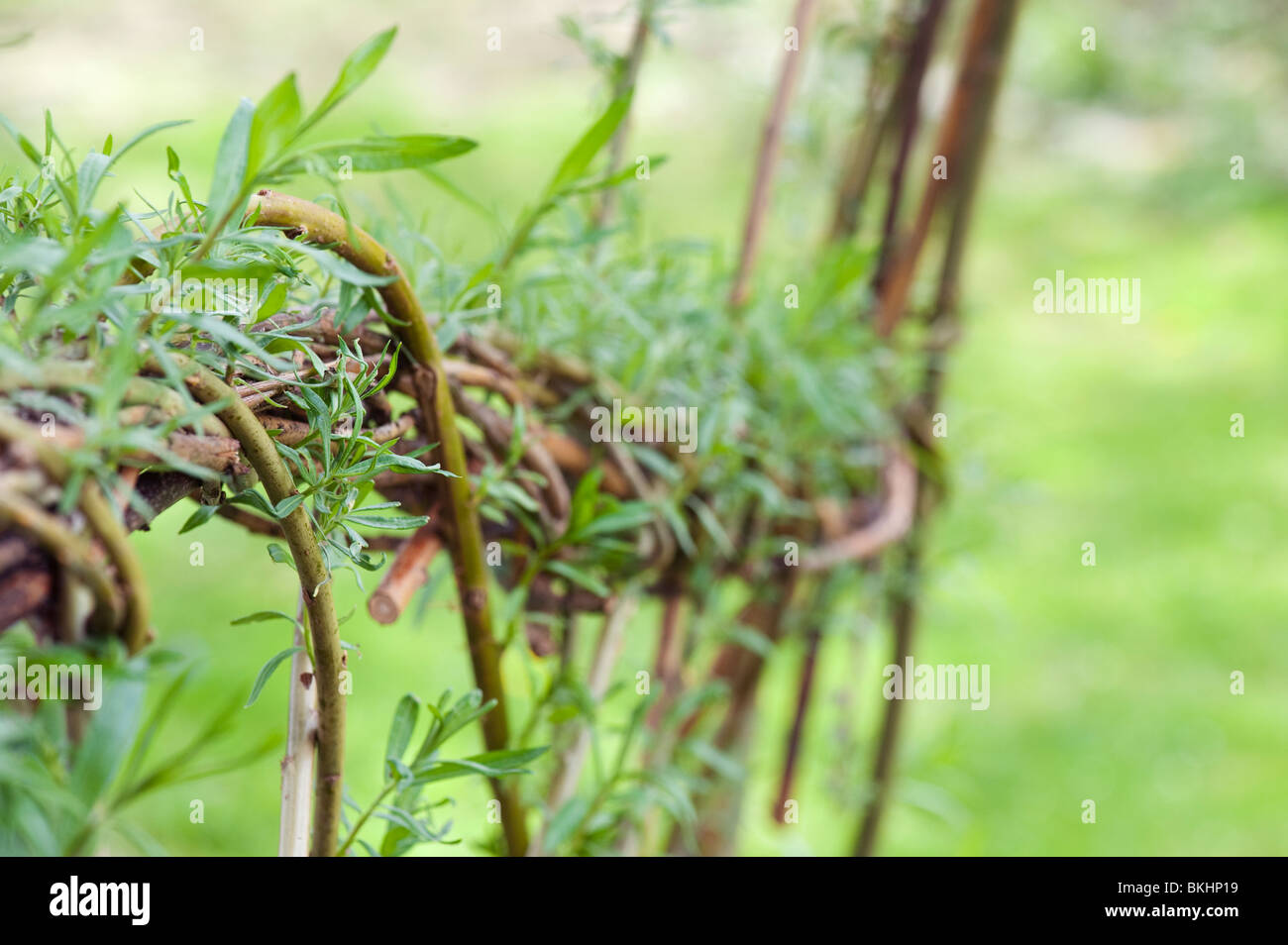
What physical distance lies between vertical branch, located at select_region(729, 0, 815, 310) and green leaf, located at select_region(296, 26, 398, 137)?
37cm

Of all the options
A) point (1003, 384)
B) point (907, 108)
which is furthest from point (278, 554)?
point (1003, 384)

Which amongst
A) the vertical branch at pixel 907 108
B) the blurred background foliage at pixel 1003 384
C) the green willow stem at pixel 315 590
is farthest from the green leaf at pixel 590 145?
the vertical branch at pixel 907 108

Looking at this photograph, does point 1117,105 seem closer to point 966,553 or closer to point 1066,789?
point 1066,789

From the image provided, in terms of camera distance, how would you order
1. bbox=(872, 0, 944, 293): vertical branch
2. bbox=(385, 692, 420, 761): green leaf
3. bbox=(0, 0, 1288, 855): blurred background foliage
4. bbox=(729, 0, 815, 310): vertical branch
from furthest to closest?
1. bbox=(0, 0, 1288, 855): blurred background foliage
2. bbox=(872, 0, 944, 293): vertical branch
3. bbox=(729, 0, 815, 310): vertical branch
4. bbox=(385, 692, 420, 761): green leaf

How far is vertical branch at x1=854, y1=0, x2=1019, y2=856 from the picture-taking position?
783 millimetres

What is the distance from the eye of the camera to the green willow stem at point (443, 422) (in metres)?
0.30

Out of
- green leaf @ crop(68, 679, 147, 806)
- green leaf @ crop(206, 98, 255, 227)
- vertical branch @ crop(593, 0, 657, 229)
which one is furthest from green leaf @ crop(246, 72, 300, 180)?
vertical branch @ crop(593, 0, 657, 229)

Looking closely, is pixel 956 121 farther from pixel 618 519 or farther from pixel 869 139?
pixel 618 519

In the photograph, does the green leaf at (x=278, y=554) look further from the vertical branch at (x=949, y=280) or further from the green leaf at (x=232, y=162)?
the vertical branch at (x=949, y=280)

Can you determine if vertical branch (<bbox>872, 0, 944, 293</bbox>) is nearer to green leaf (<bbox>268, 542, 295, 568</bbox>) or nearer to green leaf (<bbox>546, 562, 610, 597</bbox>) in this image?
green leaf (<bbox>546, 562, 610, 597</bbox>)

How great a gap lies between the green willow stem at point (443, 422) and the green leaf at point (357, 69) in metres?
0.03

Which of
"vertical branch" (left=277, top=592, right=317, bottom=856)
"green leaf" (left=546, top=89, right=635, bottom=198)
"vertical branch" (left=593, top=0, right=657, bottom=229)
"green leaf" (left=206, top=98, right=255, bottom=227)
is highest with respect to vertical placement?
"vertical branch" (left=593, top=0, right=657, bottom=229)
